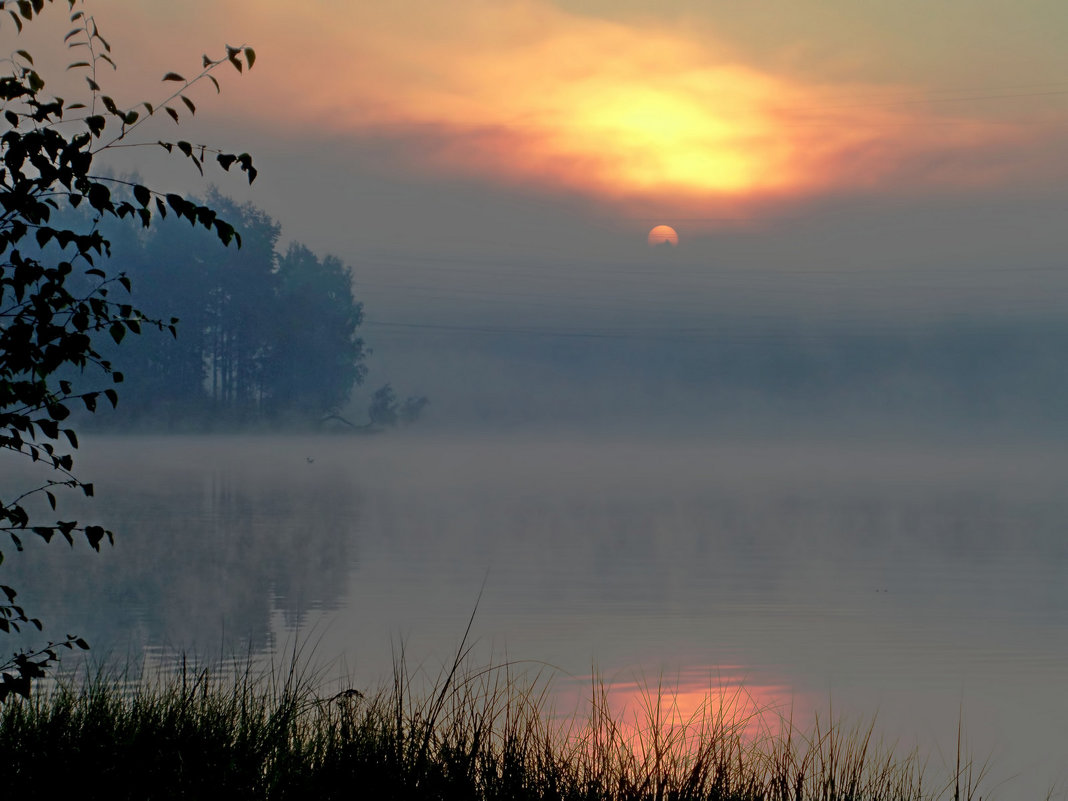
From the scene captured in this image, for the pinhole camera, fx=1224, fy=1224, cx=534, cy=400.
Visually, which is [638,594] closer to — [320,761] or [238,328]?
[320,761]

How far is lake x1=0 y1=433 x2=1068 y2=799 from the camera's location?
12109 millimetres

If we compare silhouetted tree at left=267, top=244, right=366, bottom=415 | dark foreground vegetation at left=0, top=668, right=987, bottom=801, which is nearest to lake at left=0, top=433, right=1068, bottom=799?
dark foreground vegetation at left=0, top=668, right=987, bottom=801

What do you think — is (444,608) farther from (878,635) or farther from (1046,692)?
(1046,692)

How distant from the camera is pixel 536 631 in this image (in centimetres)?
1538

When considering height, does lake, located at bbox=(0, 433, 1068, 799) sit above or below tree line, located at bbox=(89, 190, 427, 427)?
below

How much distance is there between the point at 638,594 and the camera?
1917 cm

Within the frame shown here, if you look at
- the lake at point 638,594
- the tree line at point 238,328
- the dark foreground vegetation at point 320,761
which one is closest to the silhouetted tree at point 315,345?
the tree line at point 238,328

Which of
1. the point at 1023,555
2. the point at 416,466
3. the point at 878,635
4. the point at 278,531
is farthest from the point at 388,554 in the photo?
the point at 416,466

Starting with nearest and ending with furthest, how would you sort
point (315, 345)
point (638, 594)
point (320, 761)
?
point (320, 761)
point (638, 594)
point (315, 345)

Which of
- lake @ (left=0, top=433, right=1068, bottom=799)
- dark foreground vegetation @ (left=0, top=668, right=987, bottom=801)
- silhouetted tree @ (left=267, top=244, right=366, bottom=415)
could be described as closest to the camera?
dark foreground vegetation @ (left=0, top=668, right=987, bottom=801)

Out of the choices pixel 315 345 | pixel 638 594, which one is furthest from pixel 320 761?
pixel 315 345

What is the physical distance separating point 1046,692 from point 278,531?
776 inches

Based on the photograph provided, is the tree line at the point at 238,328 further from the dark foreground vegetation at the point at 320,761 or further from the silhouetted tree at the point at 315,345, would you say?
the dark foreground vegetation at the point at 320,761

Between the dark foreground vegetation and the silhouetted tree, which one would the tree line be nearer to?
the silhouetted tree
